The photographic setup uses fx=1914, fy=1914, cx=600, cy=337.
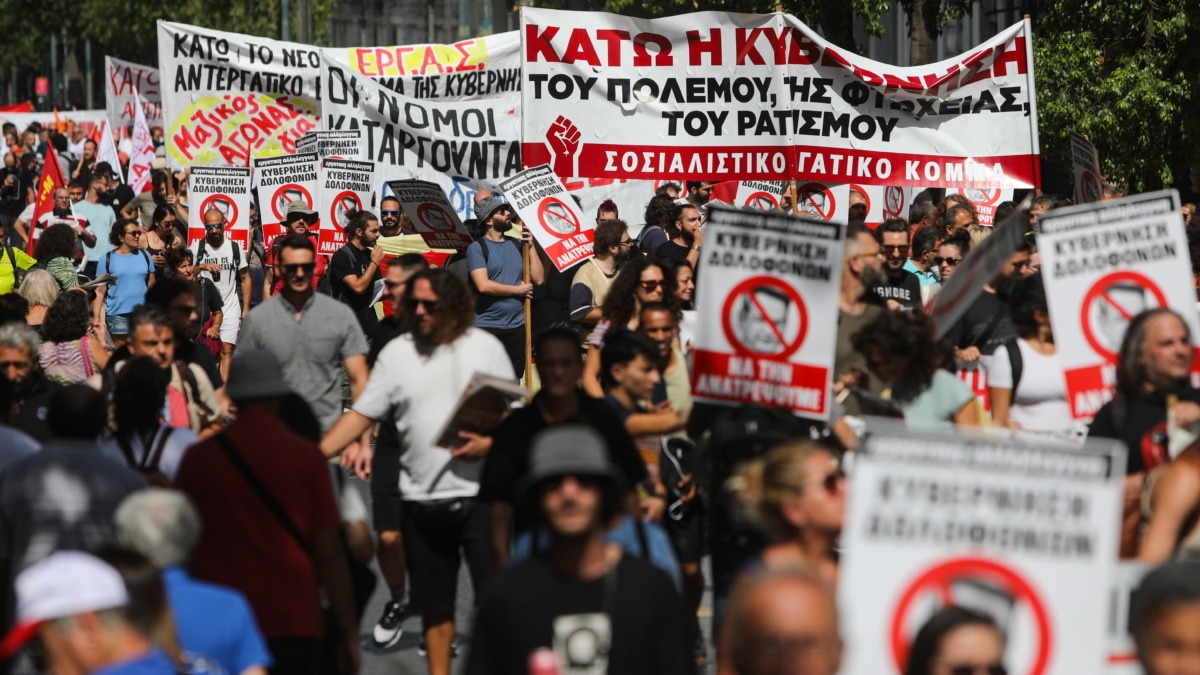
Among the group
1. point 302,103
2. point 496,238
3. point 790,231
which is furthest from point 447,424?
point 302,103

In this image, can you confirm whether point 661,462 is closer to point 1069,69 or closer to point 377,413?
point 377,413

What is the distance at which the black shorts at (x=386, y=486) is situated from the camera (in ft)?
26.5

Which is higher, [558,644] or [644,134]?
[644,134]

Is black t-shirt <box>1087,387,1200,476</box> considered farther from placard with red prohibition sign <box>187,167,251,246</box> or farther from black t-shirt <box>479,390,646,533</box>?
placard with red prohibition sign <box>187,167,251,246</box>

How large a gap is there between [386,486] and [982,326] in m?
3.06

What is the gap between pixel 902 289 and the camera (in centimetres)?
1016

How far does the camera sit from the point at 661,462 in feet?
24.0

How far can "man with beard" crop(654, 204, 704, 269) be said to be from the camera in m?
12.6

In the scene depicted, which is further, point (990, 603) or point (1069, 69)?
point (1069, 69)

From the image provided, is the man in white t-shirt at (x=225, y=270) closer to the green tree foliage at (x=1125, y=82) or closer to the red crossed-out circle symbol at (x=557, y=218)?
the red crossed-out circle symbol at (x=557, y=218)

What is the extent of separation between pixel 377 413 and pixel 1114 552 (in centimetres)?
367

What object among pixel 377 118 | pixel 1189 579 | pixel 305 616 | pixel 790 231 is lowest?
pixel 305 616

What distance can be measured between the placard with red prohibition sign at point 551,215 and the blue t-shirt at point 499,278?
21.7 inches

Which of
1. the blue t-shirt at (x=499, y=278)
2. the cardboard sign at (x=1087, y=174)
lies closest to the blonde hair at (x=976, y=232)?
the cardboard sign at (x=1087, y=174)
